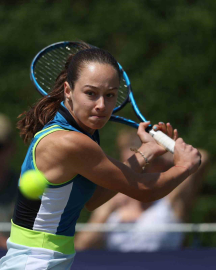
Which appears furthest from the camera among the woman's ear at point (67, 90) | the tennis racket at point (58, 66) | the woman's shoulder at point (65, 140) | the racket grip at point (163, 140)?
the tennis racket at point (58, 66)

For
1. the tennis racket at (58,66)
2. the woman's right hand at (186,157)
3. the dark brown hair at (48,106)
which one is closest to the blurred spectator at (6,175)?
the tennis racket at (58,66)

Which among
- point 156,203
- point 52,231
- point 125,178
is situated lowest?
point 156,203

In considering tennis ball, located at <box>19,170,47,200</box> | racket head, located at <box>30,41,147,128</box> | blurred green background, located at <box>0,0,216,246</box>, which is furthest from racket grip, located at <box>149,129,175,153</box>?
blurred green background, located at <box>0,0,216,246</box>

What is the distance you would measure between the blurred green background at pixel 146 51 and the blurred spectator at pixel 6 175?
1.23 metres

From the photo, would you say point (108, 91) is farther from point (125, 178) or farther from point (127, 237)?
point (127, 237)

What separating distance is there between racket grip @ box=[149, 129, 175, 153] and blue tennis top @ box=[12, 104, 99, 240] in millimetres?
471

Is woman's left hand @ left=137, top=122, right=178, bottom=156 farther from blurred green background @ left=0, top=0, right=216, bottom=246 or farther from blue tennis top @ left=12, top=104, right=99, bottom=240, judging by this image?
blurred green background @ left=0, top=0, right=216, bottom=246

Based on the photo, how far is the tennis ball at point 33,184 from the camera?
188 centimetres

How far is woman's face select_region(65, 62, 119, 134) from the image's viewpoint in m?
1.91

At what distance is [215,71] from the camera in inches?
195

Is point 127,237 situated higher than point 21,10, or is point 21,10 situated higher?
point 21,10

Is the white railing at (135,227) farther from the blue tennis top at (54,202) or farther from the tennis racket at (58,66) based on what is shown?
the blue tennis top at (54,202)

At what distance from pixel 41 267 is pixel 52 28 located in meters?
3.65

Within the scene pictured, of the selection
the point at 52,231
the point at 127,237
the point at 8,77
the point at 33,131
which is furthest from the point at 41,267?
the point at 8,77
